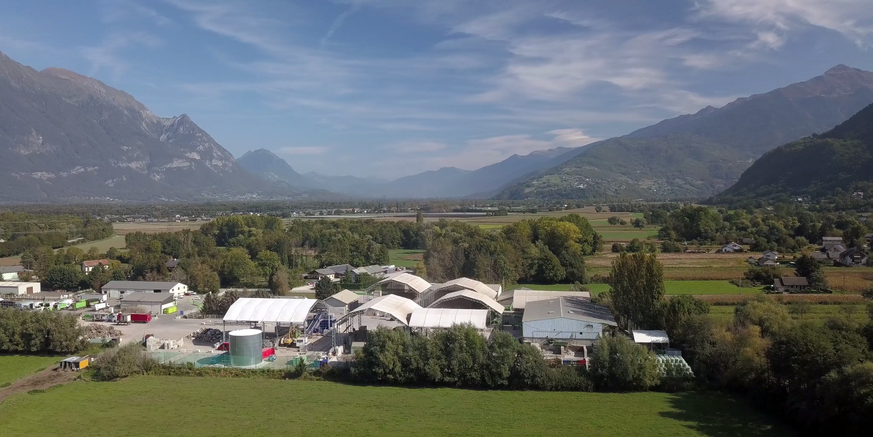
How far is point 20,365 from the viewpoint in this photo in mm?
23047

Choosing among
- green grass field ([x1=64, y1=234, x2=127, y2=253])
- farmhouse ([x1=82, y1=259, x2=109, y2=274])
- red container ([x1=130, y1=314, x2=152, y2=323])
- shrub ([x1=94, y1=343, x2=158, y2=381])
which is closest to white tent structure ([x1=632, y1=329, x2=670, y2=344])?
shrub ([x1=94, y1=343, x2=158, y2=381])

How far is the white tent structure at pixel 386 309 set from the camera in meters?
25.6

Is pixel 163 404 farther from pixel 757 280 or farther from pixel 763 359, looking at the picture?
pixel 757 280

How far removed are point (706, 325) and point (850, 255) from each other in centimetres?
3048

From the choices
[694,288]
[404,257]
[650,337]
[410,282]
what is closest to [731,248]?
[694,288]

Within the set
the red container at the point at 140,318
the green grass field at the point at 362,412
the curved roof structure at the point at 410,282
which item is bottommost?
the green grass field at the point at 362,412

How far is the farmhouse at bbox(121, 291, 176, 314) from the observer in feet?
110

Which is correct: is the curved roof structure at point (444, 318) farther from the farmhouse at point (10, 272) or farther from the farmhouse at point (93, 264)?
the farmhouse at point (10, 272)

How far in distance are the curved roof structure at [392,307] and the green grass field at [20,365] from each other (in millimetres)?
11937

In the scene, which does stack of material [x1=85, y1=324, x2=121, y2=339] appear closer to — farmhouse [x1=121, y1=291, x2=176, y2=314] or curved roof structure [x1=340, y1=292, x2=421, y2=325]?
farmhouse [x1=121, y1=291, x2=176, y2=314]

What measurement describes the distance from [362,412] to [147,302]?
72.5 ft

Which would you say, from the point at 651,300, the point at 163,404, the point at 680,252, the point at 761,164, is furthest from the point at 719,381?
the point at 761,164

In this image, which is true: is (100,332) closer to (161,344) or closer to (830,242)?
(161,344)

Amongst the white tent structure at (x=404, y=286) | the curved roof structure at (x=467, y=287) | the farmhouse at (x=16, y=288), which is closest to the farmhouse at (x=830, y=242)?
the curved roof structure at (x=467, y=287)
